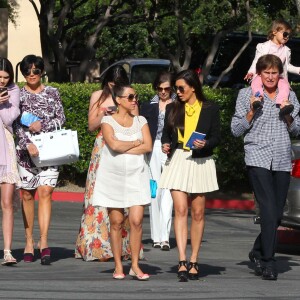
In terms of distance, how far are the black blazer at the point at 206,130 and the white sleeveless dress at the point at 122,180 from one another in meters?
0.40

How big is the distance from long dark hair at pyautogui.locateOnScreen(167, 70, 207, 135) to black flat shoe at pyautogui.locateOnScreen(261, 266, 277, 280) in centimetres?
Answer: 138

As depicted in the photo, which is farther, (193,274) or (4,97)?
(4,97)

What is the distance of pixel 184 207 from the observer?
9406mm

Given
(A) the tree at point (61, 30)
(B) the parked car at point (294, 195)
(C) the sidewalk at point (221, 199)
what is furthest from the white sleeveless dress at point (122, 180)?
(A) the tree at point (61, 30)

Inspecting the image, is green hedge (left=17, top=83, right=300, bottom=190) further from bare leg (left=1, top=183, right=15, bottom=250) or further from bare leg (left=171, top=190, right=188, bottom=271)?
bare leg (left=171, top=190, right=188, bottom=271)

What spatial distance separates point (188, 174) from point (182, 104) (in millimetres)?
651

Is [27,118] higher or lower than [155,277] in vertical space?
higher

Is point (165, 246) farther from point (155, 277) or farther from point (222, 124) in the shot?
point (222, 124)

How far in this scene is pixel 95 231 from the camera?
1073cm

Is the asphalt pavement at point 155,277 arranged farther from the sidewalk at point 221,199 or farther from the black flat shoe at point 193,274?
the sidewalk at point 221,199

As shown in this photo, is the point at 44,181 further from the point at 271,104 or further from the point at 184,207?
the point at 271,104

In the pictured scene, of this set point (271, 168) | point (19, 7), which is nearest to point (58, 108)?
point (271, 168)

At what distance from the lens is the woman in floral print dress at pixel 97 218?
1063 cm

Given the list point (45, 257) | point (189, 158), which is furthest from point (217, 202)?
point (189, 158)
